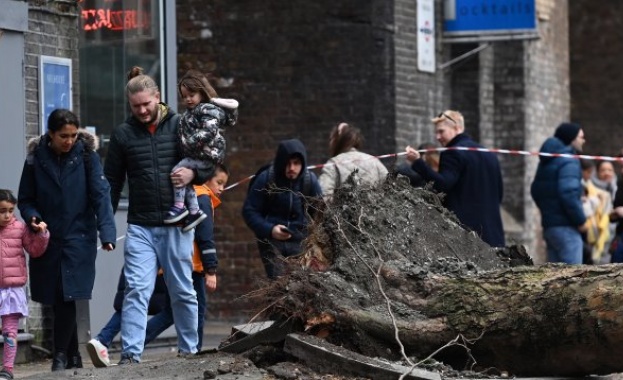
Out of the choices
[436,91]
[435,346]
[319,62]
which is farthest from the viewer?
[436,91]

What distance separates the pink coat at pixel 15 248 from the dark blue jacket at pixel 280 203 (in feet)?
7.44

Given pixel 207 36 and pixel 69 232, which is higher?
pixel 207 36

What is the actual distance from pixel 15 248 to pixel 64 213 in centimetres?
37

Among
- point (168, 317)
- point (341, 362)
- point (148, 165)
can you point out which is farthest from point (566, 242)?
point (341, 362)

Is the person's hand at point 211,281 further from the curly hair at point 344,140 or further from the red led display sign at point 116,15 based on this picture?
the red led display sign at point 116,15

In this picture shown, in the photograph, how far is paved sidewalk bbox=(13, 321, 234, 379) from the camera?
11953mm

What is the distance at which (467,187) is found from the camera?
13750 mm

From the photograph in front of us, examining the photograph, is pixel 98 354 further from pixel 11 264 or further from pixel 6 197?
pixel 6 197

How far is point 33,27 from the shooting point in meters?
13.0

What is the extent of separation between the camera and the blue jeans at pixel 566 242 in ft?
51.9

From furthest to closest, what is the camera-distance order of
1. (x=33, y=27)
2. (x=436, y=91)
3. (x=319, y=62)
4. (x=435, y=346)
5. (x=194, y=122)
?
(x=436, y=91) → (x=319, y=62) → (x=33, y=27) → (x=194, y=122) → (x=435, y=346)

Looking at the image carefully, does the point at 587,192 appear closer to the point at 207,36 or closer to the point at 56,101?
the point at 207,36

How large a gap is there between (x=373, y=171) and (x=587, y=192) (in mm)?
5799

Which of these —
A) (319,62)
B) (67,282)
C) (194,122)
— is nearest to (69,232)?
(67,282)
